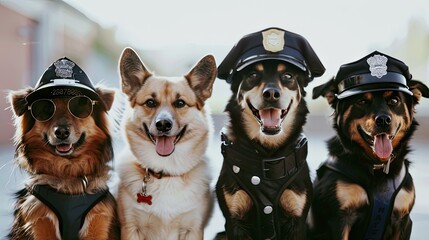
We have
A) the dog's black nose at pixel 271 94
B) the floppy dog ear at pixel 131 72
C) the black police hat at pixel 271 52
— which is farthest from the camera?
the floppy dog ear at pixel 131 72

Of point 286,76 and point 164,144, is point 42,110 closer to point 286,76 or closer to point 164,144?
point 164,144

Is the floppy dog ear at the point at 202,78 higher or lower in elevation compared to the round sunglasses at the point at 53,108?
higher

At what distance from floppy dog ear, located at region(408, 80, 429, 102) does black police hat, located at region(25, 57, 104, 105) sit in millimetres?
1525

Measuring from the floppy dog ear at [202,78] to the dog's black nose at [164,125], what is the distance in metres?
0.26

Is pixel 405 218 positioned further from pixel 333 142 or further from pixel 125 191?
pixel 125 191

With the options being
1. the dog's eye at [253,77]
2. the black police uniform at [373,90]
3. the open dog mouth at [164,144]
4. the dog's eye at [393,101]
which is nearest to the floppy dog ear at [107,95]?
the open dog mouth at [164,144]

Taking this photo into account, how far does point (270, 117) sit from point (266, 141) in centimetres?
15

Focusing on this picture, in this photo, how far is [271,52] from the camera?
187 centimetres

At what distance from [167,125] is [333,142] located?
2.81 ft

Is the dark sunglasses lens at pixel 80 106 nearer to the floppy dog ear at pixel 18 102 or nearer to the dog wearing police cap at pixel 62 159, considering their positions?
the dog wearing police cap at pixel 62 159

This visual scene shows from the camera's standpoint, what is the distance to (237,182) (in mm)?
1882

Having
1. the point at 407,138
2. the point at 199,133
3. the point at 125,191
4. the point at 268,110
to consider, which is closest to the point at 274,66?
the point at 268,110

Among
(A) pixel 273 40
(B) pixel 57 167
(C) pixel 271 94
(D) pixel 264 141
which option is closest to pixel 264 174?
(D) pixel 264 141

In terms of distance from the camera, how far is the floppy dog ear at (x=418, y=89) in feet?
6.64
